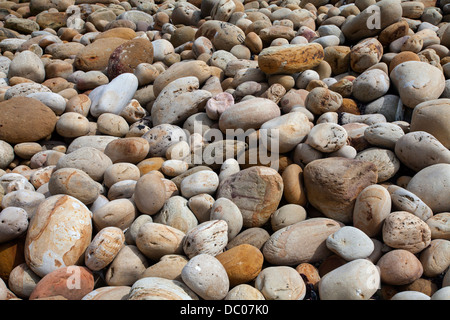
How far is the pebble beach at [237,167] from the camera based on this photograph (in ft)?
7.23

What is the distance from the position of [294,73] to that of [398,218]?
2099 millimetres

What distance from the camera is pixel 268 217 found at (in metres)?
2.70

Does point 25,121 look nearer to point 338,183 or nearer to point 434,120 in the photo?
point 338,183

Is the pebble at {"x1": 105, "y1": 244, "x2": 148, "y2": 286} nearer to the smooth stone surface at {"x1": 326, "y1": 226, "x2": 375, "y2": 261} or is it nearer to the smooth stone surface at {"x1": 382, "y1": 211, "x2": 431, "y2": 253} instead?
the smooth stone surface at {"x1": 326, "y1": 226, "x2": 375, "y2": 261}

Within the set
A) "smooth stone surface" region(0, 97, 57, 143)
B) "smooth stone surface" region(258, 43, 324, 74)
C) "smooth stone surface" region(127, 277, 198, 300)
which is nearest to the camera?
"smooth stone surface" region(127, 277, 198, 300)

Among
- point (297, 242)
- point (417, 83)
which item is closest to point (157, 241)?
point (297, 242)

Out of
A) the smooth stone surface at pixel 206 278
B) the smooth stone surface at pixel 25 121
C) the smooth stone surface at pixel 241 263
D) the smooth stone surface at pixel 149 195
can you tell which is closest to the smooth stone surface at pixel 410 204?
the smooth stone surface at pixel 241 263

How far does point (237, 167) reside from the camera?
3025 mm

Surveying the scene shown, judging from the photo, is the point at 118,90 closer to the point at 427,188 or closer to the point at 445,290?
the point at 427,188

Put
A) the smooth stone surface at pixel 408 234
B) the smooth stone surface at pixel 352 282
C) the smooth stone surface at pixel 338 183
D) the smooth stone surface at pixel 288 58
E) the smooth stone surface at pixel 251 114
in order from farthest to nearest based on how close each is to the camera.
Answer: the smooth stone surface at pixel 288 58
the smooth stone surface at pixel 251 114
the smooth stone surface at pixel 338 183
the smooth stone surface at pixel 408 234
the smooth stone surface at pixel 352 282

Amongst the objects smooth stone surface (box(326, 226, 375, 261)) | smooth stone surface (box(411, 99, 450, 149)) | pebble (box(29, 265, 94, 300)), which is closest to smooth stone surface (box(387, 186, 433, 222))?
smooth stone surface (box(326, 226, 375, 261))

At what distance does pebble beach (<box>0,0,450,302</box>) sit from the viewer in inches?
86.8

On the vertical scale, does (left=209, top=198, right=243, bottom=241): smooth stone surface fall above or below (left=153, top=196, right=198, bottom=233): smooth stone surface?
above

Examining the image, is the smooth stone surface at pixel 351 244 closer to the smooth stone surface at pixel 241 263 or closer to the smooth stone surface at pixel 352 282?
the smooth stone surface at pixel 352 282
